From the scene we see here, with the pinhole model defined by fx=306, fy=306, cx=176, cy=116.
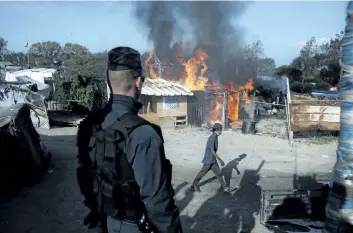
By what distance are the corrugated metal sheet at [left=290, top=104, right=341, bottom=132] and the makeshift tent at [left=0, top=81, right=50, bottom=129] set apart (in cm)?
1094

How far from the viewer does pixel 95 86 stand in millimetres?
18219

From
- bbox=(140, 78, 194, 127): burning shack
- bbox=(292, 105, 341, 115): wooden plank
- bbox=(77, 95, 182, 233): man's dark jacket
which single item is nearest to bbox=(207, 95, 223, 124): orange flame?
bbox=(140, 78, 194, 127): burning shack

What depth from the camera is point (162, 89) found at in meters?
15.7

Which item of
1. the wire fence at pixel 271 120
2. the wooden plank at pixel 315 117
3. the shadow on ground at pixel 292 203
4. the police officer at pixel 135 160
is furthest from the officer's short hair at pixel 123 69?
the wire fence at pixel 271 120

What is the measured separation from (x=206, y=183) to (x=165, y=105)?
331 inches

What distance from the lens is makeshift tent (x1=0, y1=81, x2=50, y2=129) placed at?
13711 mm

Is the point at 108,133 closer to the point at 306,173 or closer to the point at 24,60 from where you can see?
the point at 306,173

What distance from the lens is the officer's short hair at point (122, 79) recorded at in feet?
7.00

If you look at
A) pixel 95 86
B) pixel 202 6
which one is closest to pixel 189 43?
pixel 202 6

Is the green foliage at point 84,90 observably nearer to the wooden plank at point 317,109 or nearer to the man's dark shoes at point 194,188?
the wooden plank at point 317,109

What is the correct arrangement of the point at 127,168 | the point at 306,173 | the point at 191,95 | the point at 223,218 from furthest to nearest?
1. the point at 191,95
2. the point at 306,173
3. the point at 223,218
4. the point at 127,168

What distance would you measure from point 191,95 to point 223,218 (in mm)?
10782

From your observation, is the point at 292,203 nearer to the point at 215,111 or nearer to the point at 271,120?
the point at 215,111

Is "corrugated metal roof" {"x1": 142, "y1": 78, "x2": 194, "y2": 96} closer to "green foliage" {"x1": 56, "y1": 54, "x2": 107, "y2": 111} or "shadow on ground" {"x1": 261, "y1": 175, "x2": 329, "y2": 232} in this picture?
"green foliage" {"x1": 56, "y1": 54, "x2": 107, "y2": 111}
